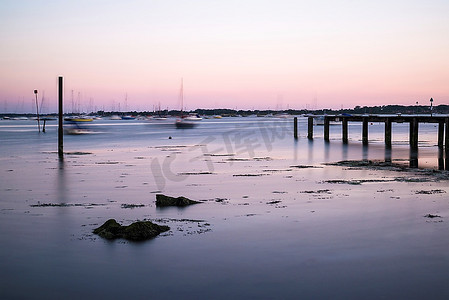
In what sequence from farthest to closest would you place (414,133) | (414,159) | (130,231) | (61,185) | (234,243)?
(414,133) < (414,159) < (61,185) < (130,231) < (234,243)

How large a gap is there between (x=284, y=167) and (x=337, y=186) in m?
8.36

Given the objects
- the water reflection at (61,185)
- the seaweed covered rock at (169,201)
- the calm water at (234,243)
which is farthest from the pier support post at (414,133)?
the seaweed covered rock at (169,201)

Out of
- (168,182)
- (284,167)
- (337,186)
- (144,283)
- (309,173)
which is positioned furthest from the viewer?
(284,167)

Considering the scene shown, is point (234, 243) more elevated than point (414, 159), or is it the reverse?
point (414, 159)

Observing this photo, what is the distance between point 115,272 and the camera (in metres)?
9.62

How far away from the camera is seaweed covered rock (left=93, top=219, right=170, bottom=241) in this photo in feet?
38.7

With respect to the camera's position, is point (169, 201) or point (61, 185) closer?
point (169, 201)

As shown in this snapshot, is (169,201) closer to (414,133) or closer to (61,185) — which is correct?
(61,185)

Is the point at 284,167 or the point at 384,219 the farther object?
the point at 284,167

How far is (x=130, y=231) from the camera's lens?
11906mm

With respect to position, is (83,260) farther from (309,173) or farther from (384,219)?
(309,173)

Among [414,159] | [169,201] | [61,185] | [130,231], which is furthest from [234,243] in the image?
[414,159]

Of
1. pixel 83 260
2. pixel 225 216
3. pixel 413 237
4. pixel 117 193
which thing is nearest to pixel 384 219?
pixel 413 237

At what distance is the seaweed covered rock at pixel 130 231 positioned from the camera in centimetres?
1180
